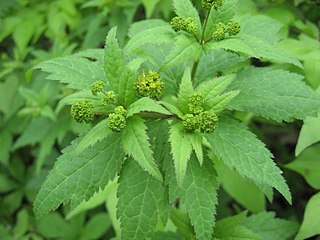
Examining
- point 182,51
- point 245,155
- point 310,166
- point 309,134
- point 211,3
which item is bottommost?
point 310,166

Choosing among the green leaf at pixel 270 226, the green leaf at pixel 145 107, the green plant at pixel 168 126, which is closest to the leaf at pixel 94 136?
the green plant at pixel 168 126

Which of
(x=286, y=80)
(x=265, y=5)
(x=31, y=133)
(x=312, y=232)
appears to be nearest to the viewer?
(x=286, y=80)

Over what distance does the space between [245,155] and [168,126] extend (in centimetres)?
36

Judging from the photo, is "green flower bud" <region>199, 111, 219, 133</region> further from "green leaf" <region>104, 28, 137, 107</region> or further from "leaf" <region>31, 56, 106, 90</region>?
"leaf" <region>31, 56, 106, 90</region>

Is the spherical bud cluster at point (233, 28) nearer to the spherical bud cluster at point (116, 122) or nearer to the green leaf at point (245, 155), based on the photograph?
the green leaf at point (245, 155)

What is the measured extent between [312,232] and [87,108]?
4.38 feet

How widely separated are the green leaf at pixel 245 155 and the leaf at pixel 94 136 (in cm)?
43

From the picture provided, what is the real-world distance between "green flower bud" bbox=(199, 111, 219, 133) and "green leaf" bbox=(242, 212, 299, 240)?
1025 millimetres

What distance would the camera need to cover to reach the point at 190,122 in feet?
5.90

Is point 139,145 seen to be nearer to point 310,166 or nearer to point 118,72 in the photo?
point 118,72

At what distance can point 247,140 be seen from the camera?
1.91 metres

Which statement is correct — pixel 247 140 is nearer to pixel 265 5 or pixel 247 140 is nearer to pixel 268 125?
pixel 265 5

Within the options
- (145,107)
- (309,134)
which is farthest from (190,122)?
(309,134)

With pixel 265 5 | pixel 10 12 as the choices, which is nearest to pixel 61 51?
pixel 10 12
